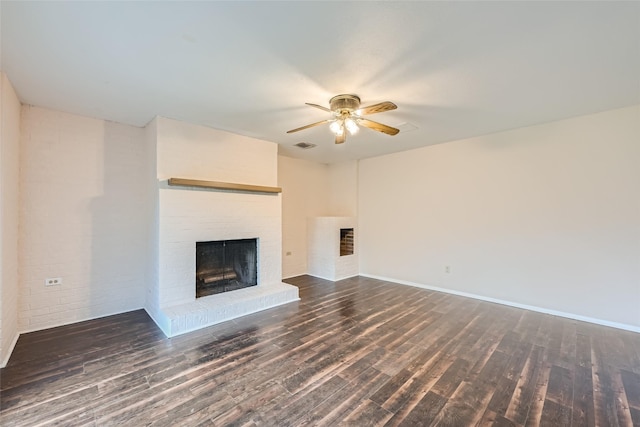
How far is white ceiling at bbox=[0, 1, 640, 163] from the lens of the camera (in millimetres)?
1659

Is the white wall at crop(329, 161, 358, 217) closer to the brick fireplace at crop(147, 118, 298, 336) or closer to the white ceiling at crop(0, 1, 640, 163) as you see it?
the brick fireplace at crop(147, 118, 298, 336)

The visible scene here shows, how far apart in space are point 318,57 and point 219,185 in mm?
2250

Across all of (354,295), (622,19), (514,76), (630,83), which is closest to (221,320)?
(354,295)

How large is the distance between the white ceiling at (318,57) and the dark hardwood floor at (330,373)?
2.60m

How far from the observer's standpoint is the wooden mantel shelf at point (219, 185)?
329cm

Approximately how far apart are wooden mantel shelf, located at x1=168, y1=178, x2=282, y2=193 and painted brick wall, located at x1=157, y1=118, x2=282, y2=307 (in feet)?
0.39

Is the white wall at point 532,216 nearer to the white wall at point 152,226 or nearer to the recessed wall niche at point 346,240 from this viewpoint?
the recessed wall niche at point 346,240

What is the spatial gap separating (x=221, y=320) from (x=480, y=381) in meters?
2.83

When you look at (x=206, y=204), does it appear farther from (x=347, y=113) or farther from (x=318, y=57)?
(x=318, y=57)

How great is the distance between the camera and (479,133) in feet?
13.4

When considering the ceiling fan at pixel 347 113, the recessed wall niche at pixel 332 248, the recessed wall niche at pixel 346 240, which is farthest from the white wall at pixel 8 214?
the recessed wall niche at pixel 346 240

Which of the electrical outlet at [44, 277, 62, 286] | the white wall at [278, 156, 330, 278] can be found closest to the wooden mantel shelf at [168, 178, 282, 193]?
the white wall at [278, 156, 330, 278]

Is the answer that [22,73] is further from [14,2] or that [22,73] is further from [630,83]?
[630,83]

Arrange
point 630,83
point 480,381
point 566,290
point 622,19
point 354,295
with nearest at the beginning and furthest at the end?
point 622,19
point 480,381
point 630,83
point 566,290
point 354,295
